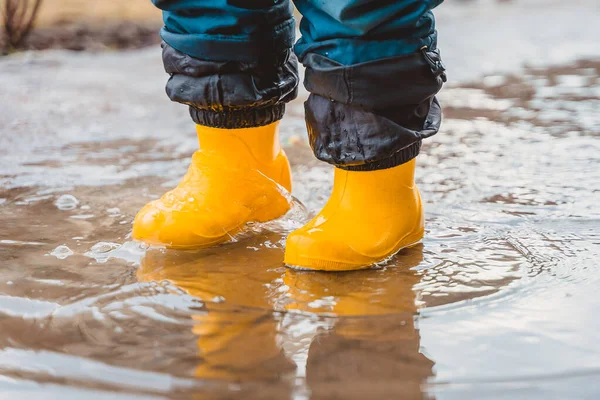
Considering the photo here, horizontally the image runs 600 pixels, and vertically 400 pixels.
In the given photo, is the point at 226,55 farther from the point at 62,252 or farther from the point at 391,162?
the point at 62,252

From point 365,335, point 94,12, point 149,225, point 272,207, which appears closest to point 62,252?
point 149,225

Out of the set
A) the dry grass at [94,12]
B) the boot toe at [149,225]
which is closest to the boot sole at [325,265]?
the boot toe at [149,225]

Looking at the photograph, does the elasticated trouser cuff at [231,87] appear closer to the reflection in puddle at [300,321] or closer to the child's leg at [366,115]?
the child's leg at [366,115]

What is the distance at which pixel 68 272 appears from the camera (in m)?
1.26

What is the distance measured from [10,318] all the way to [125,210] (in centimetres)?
55

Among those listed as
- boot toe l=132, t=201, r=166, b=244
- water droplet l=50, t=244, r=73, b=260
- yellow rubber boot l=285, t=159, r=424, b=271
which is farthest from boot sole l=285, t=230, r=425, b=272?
water droplet l=50, t=244, r=73, b=260

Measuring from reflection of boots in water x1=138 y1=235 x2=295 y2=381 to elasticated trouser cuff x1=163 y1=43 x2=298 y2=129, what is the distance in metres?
0.25

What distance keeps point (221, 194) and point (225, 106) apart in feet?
0.56

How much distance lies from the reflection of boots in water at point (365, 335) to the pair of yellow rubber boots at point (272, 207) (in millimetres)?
43

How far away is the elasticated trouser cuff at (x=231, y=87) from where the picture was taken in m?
1.38

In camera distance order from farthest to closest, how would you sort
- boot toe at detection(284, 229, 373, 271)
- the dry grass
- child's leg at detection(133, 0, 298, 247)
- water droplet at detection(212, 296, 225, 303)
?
the dry grass
child's leg at detection(133, 0, 298, 247)
boot toe at detection(284, 229, 373, 271)
water droplet at detection(212, 296, 225, 303)

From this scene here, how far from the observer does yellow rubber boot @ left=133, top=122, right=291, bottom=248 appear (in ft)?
4.52

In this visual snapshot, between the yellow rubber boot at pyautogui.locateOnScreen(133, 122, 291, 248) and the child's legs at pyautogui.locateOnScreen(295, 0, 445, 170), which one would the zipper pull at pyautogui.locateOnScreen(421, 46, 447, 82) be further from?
the yellow rubber boot at pyautogui.locateOnScreen(133, 122, 291, 248)

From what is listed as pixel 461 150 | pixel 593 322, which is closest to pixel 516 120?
pixel 461 150
